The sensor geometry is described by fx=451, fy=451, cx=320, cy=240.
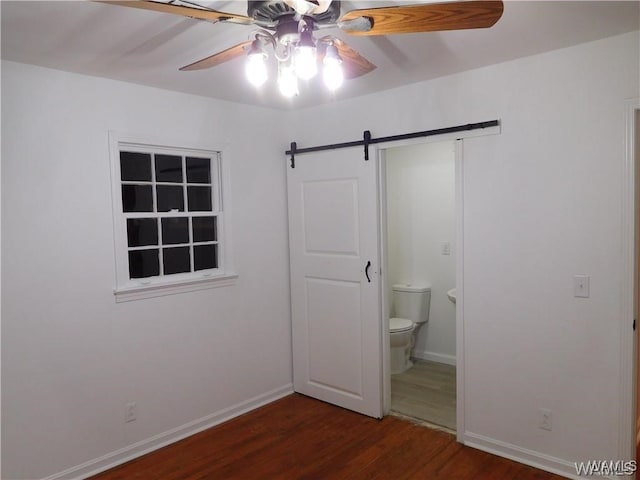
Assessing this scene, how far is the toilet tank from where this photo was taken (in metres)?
4.49

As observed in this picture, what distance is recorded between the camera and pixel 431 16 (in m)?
1.45

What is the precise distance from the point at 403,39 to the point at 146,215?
6.45ft

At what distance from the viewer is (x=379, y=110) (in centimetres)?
329

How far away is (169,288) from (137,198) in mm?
651

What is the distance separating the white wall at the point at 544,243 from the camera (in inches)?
94.8

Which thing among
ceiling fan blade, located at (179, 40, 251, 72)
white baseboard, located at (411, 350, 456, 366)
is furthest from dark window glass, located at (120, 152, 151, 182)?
white baseboard, located at (411, 350, 456, 366)

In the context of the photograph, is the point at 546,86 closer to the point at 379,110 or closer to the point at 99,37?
the point at 379,110

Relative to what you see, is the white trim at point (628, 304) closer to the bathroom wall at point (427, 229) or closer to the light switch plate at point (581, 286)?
the light switch plate at point (581, 286)

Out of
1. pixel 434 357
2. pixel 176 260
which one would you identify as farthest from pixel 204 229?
pixel 434 357

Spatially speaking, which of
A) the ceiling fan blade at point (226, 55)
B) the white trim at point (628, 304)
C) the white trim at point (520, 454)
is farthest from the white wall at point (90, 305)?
the white trim at point (628, 304)

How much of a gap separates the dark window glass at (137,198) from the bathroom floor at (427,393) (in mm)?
2401

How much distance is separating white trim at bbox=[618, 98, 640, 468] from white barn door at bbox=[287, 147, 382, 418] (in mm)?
1509

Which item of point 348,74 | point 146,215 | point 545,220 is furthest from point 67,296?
point 545,220

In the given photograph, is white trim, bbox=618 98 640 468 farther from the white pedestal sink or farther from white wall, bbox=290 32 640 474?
the white pedestal sink
